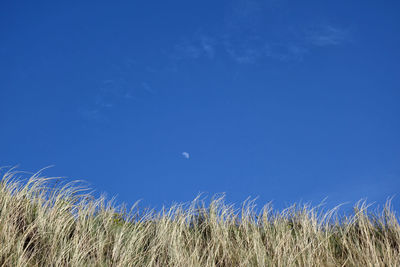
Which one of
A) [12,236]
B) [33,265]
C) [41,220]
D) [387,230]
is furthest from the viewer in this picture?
[387,230]

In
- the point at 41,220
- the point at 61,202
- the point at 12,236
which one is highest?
the point at 61,202

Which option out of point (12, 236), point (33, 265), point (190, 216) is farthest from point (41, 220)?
point (190, 216)

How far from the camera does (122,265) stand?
5.14 metres

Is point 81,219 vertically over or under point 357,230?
under

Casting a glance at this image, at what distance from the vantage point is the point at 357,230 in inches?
283

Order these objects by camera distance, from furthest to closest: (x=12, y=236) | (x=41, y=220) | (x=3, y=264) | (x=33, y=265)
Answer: (x=41, y=220) → (x=12, y=236) → (x=33, y=265) → (x=3, y=264)

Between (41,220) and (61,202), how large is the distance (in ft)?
2.52

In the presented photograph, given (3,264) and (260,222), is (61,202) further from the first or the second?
(260,222)

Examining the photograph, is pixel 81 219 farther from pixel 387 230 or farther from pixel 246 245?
pixel 387 230

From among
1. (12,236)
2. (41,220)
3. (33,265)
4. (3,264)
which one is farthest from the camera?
(41,220)

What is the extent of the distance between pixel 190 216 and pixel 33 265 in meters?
2.93

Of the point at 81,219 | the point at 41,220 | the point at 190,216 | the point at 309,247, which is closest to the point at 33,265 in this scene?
the point at 41,220

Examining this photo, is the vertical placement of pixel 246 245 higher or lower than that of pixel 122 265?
higher

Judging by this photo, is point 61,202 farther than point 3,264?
Yes
